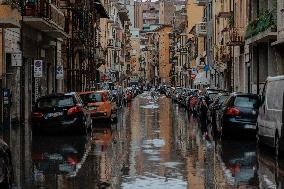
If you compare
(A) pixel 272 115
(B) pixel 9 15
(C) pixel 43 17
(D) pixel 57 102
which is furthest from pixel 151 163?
(C) pixel 43 17

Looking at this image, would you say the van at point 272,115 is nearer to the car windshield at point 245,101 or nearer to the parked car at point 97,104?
the car windshield at point 245,101

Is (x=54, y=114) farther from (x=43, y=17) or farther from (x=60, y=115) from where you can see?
(x=43, y=17)

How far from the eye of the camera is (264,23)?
34.8 metres

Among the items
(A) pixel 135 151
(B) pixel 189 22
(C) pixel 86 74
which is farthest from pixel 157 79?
(A) pixel 135 151

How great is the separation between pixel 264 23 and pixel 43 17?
32.8 feet

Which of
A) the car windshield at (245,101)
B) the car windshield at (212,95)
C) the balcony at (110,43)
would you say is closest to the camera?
the car windshield at (245,101)

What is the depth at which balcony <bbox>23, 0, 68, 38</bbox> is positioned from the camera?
3350 cm

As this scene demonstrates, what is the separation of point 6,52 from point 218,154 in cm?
1472

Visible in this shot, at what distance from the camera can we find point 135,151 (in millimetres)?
19672

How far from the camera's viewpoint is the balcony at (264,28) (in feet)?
109

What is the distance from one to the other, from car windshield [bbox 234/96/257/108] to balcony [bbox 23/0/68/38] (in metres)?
12.4

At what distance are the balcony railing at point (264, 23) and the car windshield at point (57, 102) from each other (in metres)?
11.1

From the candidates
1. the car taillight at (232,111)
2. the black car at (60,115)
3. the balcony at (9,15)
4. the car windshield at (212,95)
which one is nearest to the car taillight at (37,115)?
the black car at (60,115)

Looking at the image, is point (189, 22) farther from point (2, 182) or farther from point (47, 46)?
point (2, 182)
